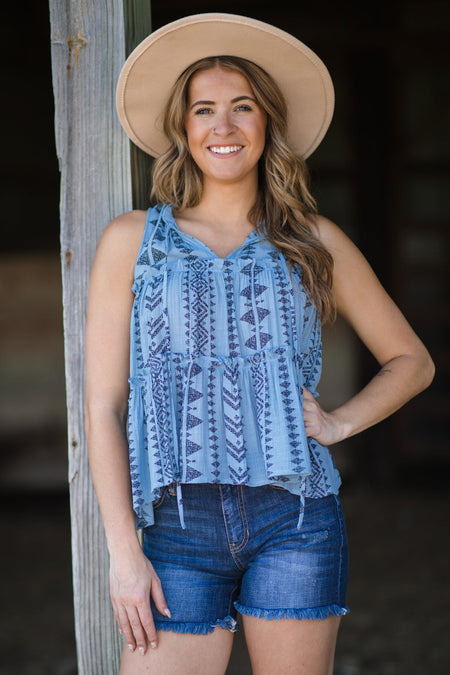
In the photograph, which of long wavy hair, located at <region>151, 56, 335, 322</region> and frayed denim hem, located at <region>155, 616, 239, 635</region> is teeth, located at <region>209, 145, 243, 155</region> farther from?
frayed denim hem, located at <region>155, 616, 239, 635</region>

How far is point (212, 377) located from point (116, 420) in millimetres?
225

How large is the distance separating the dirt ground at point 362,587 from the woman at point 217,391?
231 cm

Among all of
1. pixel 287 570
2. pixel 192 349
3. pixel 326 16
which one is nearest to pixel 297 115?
pixel 192 349

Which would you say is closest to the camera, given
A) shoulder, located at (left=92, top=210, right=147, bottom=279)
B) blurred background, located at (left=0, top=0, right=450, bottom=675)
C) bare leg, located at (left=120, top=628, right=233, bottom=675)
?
bare leg, located at (left=120, top=628, right=233, bottom=675)

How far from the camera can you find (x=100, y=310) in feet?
5.80

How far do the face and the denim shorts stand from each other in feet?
2.34

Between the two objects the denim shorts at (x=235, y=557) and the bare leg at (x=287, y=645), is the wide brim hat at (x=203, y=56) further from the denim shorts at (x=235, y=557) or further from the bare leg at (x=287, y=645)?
the bare leg at (x=287, y=645)

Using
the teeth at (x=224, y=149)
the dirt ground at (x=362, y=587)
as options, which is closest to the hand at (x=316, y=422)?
the teeth at (x=224, y=149)

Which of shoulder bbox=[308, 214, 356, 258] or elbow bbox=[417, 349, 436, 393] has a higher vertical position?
shoulder bbox=[308, 214, 356, 258]

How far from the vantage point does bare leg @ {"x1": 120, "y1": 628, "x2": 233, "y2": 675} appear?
1.64 m

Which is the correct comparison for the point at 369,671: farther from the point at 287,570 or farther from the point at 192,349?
the point at 192,349

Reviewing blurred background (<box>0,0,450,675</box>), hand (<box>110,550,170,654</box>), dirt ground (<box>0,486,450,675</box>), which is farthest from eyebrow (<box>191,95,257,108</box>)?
blurred background (<box>0,0,450,675</box>)

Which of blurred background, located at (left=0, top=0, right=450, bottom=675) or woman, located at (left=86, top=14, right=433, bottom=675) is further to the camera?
blurred background, located at (left=0, top=0, right=450, bottom=675)

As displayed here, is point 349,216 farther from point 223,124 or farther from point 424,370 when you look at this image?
point 223,124
